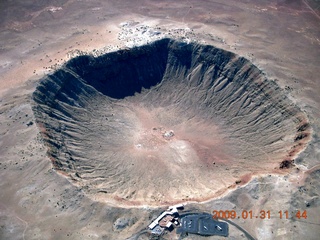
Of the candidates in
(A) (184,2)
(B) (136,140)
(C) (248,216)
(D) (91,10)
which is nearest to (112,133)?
(B) (136,140)

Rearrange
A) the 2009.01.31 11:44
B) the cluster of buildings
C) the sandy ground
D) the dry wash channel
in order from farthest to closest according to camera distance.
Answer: the dry wash channel → the 2009.01.31 11:44 → the sandy ground → the cluster of buildings

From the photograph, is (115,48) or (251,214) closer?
(251,214)

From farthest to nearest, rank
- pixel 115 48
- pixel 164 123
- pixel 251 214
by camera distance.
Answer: pixel 115 48 → pixel 164 123 → pixel 251 214

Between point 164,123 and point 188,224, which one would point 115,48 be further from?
point 188,224

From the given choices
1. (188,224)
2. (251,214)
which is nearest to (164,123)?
(188,224)

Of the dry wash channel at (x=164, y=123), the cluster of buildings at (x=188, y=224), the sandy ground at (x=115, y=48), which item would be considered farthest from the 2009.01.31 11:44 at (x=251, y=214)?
the dry wash channel at (x=164, y=123)

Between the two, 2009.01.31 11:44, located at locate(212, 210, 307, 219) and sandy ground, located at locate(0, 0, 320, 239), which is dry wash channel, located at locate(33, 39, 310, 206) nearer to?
sandy ground, located at locate(0, 0, 320, 239)

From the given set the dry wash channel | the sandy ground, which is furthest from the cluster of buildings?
the dry wash channel
